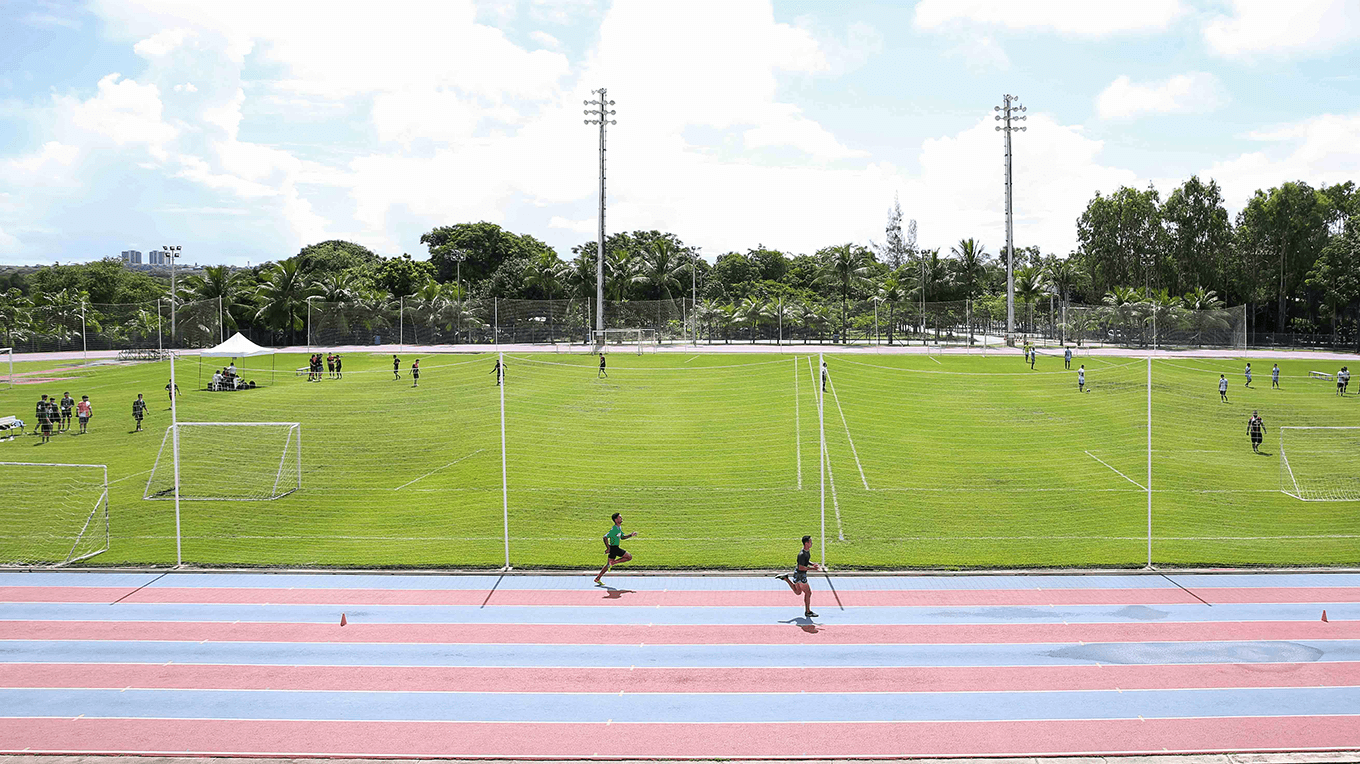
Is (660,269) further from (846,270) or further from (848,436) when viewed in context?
(848,436)

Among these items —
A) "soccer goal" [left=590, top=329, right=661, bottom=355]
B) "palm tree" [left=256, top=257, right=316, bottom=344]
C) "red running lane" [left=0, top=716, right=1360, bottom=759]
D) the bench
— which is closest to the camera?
"red running lane" [left=0, top=716, right=1360, bottom=759]

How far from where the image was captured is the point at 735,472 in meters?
22.0

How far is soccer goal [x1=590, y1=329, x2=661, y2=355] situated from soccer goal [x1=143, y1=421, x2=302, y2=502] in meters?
22.9

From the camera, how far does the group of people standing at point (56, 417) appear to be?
28.1 meters

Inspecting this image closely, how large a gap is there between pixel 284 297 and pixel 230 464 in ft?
123

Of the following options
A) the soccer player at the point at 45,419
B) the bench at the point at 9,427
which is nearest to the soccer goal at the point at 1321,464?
the soccer player at the point at 45,419

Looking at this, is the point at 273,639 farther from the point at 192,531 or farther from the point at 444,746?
the point at 192,531

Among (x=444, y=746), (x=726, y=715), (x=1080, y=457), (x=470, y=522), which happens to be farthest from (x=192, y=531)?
(x=1080, y=457)

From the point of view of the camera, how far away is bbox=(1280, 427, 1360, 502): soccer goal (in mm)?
21047

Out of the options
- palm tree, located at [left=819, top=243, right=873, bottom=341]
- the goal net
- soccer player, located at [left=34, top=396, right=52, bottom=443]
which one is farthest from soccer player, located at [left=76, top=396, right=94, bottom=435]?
palm tree, located at [left=819, top=243, right=873, bottom=341]

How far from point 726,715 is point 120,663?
857cm

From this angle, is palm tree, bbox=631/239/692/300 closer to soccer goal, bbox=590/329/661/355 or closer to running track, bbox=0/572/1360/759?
soccer goal, bbox=590/329/661/355

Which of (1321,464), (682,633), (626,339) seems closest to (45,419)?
(682,633)

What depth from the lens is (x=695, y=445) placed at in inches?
968
